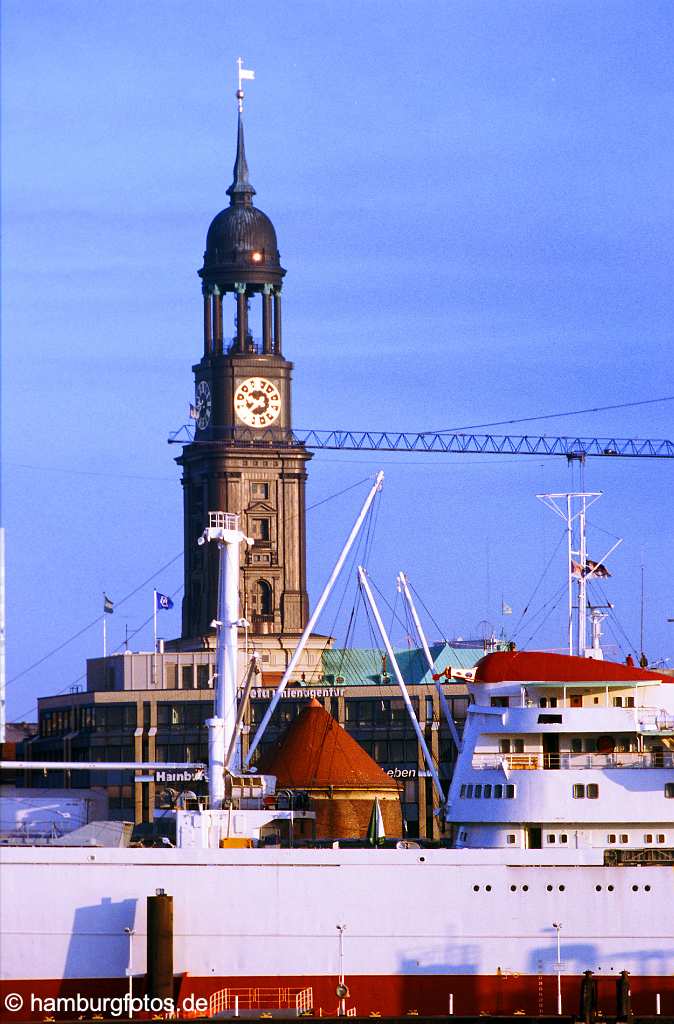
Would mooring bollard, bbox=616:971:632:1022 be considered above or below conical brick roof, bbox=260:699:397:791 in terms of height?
below

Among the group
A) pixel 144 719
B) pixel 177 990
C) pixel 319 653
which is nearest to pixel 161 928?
pixel 177 990

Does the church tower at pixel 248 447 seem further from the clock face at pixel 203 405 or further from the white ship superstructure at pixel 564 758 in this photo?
the white ship superstructure at pixel 564 758

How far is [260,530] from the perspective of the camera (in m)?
140

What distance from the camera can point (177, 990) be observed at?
5644cm

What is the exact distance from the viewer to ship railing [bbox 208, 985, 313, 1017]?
185ft

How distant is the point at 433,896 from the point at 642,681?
8628 mm

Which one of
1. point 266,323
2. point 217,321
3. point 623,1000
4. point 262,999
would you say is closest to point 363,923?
point 262,999

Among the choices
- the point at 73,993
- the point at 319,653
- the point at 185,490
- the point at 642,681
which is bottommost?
the point at 73,993

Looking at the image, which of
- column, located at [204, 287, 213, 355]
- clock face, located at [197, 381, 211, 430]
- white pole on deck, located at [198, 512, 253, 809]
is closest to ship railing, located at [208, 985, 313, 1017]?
white pole on deck, located at [198, 512, 253, 809]

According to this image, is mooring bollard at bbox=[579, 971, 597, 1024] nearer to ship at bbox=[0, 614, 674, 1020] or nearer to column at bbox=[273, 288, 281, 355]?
ship at bbox=[0, 614, 674, 1020]

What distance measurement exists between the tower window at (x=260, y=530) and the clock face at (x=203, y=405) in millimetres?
7649

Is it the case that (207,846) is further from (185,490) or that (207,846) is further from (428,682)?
(185,490)

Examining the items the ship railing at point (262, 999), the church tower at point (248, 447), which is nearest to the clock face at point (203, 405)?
the church tower at point (248, 447)

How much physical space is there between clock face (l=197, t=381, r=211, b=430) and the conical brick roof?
174 feet
